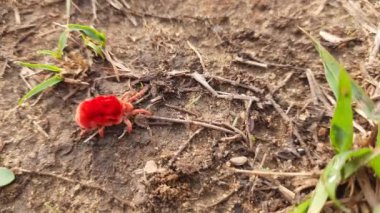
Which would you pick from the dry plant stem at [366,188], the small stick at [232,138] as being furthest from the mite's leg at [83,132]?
the dry plant stem at [366,188]

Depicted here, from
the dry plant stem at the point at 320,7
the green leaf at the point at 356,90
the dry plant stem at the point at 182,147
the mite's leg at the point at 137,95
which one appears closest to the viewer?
the green leaf at the point at 356,90

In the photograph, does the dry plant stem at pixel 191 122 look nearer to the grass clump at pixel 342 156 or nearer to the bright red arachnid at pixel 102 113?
the bright red arachnid at pixel 102 113

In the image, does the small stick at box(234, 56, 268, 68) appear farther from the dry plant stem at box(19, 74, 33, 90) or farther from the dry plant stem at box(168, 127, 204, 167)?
the dry plant stem at box(19, 74, 33, 90)

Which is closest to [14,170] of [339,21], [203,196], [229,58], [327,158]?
[203,196]

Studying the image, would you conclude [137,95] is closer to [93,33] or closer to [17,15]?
[93,33]

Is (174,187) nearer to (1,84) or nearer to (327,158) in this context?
(327,158)

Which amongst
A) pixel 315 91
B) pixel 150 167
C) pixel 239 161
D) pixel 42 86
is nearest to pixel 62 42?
pixel 42 86

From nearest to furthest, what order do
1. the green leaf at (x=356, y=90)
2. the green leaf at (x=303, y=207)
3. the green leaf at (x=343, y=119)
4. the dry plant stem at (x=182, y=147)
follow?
the green leaf at (x=343, y=119) → the green leaf at (x=303, y=207) → the green leaf at (x=356, y=90) → the dry plant stem at (x=182, y=147)
